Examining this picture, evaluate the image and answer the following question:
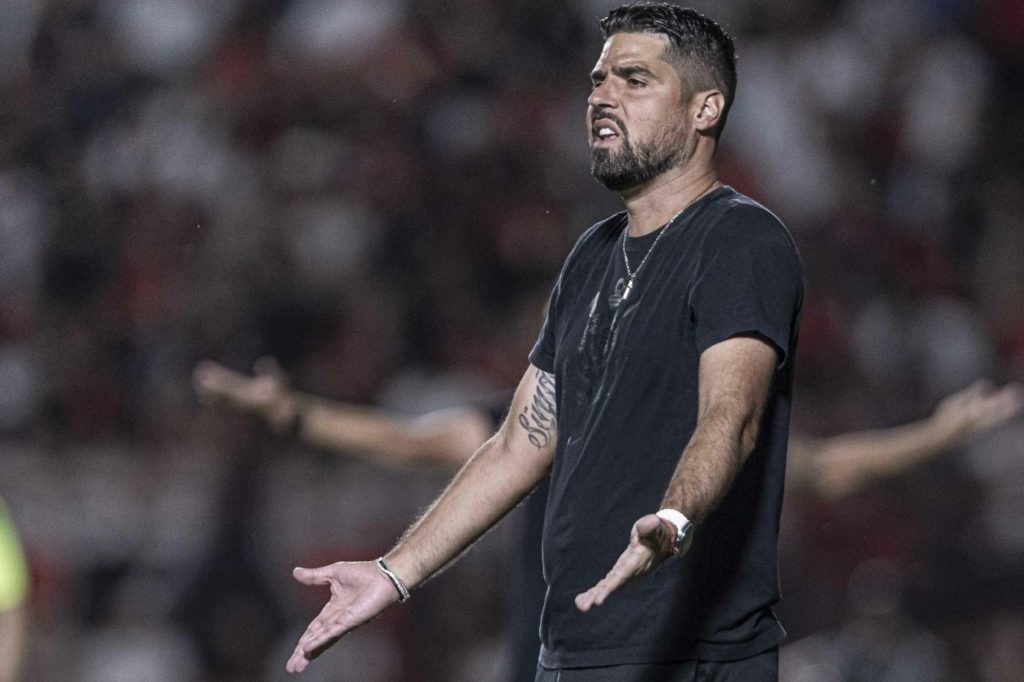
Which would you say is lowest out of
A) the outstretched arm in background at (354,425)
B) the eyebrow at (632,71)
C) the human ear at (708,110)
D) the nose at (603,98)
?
the outstretched arm in background at (354,425)

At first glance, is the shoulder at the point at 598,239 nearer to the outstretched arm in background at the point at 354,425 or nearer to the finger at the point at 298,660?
the finger at the point at 298,660

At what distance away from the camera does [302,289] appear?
989 centimetres

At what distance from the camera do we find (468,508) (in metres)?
3.89

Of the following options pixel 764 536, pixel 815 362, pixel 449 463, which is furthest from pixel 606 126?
pixel 815 362

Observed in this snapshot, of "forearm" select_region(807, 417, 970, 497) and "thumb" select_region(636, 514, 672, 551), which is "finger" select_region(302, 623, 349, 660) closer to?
"thumb" select_region(636, 514, 672, 551)

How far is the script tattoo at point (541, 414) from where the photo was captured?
3973 mm

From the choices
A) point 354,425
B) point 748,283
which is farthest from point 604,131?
point 354,425

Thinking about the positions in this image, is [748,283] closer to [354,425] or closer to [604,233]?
[604,233]

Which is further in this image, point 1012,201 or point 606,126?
point 1012,201

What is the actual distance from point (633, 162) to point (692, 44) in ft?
0.98

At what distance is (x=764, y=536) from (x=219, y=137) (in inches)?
300

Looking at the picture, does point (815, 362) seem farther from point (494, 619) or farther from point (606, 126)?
point (606, 126)

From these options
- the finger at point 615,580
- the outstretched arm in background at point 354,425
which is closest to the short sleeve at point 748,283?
the finger at point 615,580

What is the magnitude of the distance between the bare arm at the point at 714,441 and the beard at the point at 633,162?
0.50 m
